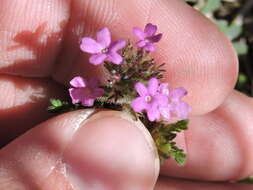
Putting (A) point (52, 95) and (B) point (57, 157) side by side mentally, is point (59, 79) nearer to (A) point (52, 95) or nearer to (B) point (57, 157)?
(A) point (52, 95)

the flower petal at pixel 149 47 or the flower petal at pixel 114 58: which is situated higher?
the flower petal at pixel 149 47

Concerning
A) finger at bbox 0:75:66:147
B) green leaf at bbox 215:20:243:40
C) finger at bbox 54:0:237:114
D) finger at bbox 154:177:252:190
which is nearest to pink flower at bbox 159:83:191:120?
finger at bbox 54:0:237:114

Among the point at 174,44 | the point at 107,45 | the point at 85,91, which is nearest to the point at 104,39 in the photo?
the point at 107,45

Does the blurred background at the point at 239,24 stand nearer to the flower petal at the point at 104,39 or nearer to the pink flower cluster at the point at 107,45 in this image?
the pink flower cluster at the point at 107,45

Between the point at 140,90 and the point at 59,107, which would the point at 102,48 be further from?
the point at 59,107

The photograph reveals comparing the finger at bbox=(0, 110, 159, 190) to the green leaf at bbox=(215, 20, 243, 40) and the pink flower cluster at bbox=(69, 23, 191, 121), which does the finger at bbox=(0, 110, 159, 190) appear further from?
the green leaf at bbox=(215, 20, 243, 40)

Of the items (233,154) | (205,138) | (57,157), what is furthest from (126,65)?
(233,154)

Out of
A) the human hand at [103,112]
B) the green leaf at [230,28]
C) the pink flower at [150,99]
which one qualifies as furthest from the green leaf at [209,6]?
the pink flower at [150,99]
